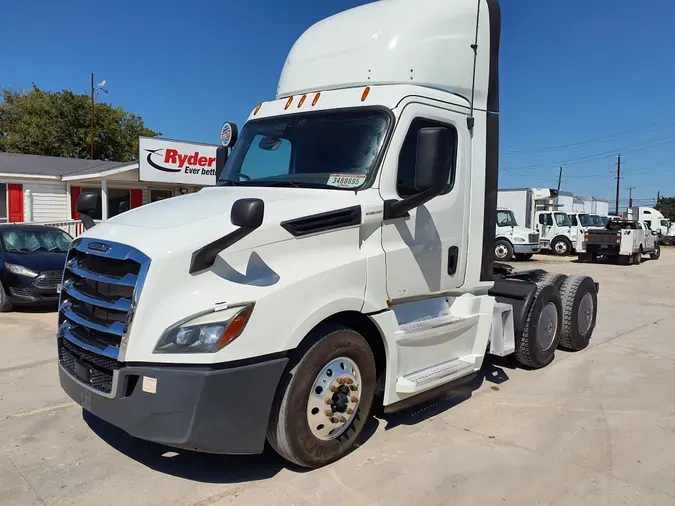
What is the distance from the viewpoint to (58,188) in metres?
19.6

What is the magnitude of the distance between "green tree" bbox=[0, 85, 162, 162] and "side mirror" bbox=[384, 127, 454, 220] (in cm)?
3736

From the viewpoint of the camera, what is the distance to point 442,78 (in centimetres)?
481

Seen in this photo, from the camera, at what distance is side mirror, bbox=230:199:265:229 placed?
3166 mm

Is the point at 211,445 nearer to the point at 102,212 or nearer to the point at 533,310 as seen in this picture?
the point at 533,310

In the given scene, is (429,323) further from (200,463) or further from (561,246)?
(561,246)

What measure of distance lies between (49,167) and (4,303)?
13.0m

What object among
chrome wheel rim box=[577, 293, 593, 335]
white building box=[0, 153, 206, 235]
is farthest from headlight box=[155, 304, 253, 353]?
white building box=[0, 153, 206, 235]

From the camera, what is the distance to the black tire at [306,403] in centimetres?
348

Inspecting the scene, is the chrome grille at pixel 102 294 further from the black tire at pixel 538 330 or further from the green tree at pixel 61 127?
the green tree at pixel 61 127

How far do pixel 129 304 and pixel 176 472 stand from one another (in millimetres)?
1313

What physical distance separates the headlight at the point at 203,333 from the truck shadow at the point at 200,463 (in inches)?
43.6

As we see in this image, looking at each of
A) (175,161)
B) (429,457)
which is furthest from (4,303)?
(175,161)

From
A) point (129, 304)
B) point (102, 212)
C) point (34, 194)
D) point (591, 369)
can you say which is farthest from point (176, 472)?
point (34, 194)

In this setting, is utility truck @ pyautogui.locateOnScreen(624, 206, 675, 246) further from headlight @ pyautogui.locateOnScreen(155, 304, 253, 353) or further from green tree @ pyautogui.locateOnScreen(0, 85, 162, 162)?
headlight @ pyautogui.locateOnScreen(155, 304, 253, 353)
